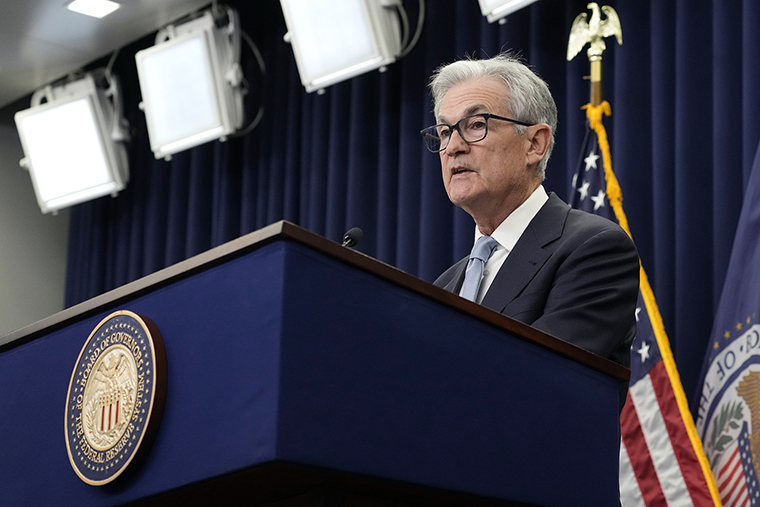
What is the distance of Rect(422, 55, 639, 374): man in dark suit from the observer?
1.60 m

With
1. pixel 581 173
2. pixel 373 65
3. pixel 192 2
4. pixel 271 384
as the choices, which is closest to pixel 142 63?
pixel 192 2

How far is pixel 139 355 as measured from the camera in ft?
4.01

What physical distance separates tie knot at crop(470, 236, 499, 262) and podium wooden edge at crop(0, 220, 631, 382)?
18.1 inches

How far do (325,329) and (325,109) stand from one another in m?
→ 3.57

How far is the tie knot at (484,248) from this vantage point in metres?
1.89

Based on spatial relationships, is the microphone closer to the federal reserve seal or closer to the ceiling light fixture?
the federal reserve seal

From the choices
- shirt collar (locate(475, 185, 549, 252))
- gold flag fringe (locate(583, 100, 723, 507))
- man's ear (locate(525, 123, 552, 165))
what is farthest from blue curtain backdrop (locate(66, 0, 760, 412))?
shirt collar (locate(475, 185, 549, 252))

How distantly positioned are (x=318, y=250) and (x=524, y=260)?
→ 2.28 ft

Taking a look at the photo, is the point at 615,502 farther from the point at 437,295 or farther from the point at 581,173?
the point at 581,173

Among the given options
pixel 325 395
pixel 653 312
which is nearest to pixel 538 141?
pixel 653 312

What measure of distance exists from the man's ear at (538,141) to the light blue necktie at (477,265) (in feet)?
0.93

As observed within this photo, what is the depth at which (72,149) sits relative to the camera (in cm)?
518

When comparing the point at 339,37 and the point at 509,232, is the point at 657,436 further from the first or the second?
the point at 339,37

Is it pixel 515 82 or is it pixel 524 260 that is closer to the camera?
pixel 524 260
